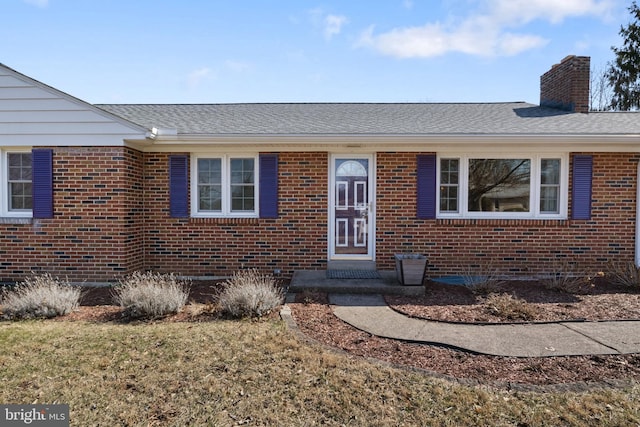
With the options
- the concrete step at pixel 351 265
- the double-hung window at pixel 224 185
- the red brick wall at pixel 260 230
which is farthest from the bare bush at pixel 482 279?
the double-hung window at pixel 224 185

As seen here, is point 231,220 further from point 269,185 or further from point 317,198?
point 317,198

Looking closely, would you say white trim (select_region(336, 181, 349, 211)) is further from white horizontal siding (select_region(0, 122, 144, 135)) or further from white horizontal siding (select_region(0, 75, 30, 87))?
white horizontal siding (select_region(0, 75, 30, 87))

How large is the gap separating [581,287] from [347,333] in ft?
15.7

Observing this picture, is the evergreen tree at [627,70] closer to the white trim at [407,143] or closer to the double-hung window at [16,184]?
the white trim at [407,143]

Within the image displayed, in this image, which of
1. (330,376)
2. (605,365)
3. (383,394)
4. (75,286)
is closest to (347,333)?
(330,376)

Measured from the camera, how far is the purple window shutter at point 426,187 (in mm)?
7758

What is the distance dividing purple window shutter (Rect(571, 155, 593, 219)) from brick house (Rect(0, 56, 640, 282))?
2 cm

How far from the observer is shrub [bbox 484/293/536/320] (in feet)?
17.8

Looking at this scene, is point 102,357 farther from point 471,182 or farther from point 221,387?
point 471,182

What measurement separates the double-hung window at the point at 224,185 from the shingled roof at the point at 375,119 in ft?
2.26

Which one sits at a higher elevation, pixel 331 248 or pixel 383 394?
pixel 331 248

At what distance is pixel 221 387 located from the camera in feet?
11.2

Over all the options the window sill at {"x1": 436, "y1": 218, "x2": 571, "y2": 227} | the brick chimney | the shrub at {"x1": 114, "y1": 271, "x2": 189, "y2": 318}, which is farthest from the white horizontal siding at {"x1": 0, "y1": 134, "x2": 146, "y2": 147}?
the brick chimney

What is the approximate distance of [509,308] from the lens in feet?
18.3
